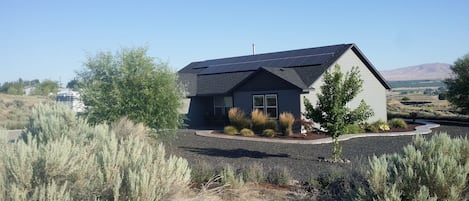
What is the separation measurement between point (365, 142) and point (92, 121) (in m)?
11.9

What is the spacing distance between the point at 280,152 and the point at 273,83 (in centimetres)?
930

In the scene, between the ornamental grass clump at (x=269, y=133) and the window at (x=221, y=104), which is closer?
the ornamental grass clump at (x=269, y=133)

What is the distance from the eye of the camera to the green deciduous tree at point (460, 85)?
1196 inches

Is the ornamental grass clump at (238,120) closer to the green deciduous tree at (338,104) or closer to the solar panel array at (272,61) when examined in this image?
the solar panel array at (272,61)

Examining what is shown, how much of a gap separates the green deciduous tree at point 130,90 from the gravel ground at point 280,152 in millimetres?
1672

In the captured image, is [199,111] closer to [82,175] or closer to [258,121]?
[258,121]

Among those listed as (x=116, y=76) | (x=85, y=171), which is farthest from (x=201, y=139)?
(x=85, y=171)

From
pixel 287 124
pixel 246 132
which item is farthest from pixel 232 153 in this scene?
pixel 246 132

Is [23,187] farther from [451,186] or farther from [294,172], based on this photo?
[294,172]

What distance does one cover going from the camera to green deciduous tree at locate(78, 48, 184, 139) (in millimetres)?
16453

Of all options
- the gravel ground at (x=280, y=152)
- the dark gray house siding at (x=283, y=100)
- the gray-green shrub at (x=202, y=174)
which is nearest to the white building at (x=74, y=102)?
the gravel ground at (x=280, y=152)

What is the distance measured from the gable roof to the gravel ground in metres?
5.77

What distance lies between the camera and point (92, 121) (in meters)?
16.2

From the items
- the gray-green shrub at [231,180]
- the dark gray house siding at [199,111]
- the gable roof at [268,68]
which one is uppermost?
the gable roof at [268,68]
